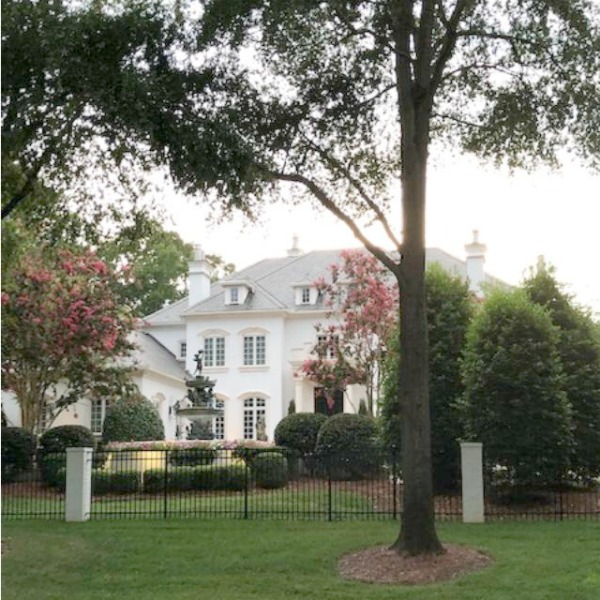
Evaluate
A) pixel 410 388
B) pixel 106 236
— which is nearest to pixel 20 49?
pixel 106 236

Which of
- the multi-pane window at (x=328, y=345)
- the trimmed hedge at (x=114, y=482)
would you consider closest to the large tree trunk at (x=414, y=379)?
the trimmed hedge at (x=114, y=482)

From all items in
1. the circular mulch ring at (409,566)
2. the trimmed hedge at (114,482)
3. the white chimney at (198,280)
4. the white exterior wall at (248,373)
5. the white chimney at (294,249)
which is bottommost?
the circular mulch ring at (409,566)

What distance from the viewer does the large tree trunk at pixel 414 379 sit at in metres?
11.6

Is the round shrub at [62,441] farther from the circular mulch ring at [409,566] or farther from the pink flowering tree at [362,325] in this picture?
the circular mulch ring at [409,566]

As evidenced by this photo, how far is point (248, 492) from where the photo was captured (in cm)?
1873

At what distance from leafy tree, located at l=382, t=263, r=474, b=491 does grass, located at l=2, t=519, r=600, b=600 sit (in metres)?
4.45

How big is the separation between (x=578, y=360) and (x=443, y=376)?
301cm

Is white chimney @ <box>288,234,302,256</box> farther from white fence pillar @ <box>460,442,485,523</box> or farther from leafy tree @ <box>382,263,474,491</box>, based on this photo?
white fence pillar @ <box>460,442,485,523</box>

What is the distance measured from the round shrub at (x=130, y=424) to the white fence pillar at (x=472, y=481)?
725 inches

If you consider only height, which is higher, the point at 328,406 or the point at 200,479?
the point at 328,406

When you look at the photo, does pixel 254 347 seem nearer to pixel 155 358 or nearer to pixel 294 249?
pixel 155 358

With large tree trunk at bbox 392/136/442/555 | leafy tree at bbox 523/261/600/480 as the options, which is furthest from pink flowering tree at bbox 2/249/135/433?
large tree trunk at bbox 392/136/442/555

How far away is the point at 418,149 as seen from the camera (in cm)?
1241

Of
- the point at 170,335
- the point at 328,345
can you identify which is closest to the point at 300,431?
the point at 328,345
